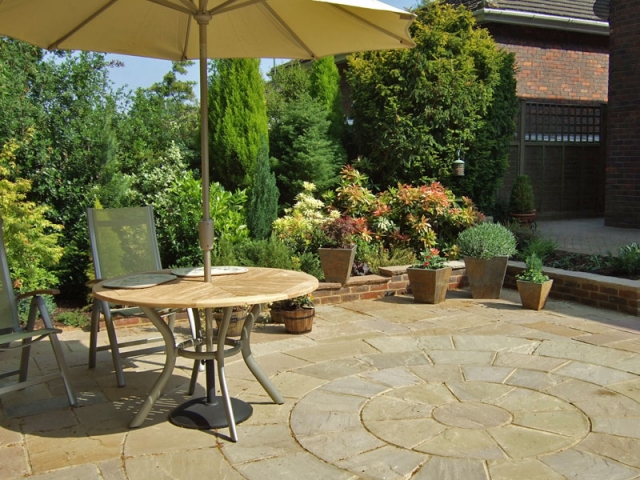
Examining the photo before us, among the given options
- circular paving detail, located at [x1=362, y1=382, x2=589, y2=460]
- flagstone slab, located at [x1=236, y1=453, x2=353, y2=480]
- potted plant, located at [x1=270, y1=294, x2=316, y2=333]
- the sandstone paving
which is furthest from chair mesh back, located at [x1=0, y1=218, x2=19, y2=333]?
circular paving detail, located at [x1=362, y1=382, x2=589, y2=460]

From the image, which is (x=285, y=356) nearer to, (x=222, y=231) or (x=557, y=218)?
(x=222, y=231)

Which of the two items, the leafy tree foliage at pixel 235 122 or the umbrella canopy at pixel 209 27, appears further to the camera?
the leafy tree foliage at pixel 235 122

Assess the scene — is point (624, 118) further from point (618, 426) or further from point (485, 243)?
point (618, 426)

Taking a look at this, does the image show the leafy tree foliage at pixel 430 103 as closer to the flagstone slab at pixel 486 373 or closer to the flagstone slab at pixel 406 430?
the flagstone slab at pixel 486 373

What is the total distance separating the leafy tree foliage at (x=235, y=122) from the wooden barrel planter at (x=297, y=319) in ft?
12.4

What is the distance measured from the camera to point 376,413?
12.6 feet

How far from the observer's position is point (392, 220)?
28.1 ft

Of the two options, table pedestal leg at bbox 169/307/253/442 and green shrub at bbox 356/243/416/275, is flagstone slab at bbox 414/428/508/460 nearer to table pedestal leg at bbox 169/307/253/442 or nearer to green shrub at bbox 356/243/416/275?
table pedestal leg at bbox 169/307/253/442

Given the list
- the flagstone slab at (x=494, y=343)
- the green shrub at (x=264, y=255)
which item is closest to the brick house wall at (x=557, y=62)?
the green shrub at (x=264, y=255)

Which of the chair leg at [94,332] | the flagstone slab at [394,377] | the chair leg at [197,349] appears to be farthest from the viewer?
the chair leg at [94,332]

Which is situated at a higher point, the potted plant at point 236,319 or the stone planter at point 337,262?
the stone planter at point 337,262

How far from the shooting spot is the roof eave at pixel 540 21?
490 inches

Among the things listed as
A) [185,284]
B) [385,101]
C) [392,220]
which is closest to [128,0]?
[185,284]

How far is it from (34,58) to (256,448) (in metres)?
5.92
